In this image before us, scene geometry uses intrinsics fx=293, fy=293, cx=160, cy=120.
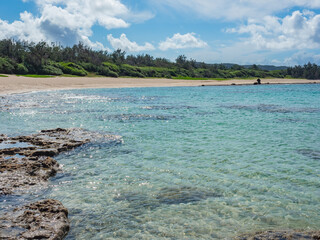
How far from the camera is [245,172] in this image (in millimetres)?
9406

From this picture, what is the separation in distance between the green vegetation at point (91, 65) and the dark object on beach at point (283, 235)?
70.3 m

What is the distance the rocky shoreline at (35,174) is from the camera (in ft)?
18.4

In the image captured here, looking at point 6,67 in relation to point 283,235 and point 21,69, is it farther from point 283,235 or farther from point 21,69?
point 283,235

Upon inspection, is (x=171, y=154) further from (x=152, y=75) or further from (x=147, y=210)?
(x=152, y=75)

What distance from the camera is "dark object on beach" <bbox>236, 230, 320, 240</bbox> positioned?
5.48 meters

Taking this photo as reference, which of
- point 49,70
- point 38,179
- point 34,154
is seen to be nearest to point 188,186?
point 38,179

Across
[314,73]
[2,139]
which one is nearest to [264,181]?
[2,139]

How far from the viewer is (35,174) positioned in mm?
8773

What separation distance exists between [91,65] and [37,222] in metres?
93.1

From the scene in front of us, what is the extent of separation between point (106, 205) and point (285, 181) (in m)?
5.23

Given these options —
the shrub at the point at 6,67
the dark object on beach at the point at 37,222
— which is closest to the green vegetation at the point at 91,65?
the shrub at the point at 6,67

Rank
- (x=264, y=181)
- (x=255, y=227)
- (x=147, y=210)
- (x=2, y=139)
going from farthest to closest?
(x=2, y=139)
(x=264, y=181)
(x=147, y=210)
(x=255, y=227)

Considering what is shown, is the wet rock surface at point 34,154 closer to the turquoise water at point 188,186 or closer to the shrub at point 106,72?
the turquoise water at point 188,186

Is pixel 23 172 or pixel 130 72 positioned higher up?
pixel 130 72
